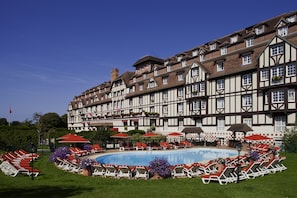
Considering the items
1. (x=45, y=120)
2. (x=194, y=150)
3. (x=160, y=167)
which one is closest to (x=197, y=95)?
(x=194, y=150)

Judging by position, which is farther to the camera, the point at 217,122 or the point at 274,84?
the point at 217,122

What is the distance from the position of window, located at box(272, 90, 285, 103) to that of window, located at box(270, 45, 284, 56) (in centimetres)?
362

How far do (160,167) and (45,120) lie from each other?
217 ft

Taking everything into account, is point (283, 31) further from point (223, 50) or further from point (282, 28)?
point (223, 50)

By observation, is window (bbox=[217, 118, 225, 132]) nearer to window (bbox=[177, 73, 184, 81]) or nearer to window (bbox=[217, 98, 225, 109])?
window (bbox=[217, 98, 225, 109])

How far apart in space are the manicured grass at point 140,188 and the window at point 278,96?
39.5 ft

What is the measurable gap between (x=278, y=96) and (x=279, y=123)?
257cm

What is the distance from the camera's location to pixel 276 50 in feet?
77.9

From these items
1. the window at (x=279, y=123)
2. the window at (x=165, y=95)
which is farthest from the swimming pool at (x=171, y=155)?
the window at (x=165, y=95)

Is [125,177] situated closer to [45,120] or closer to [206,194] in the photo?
[206,194]

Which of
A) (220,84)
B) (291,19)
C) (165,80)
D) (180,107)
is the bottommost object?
(180,107)

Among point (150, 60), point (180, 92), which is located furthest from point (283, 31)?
point (150, 60)

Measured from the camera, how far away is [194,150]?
25.6 metres

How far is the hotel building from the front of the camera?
23.4 m
